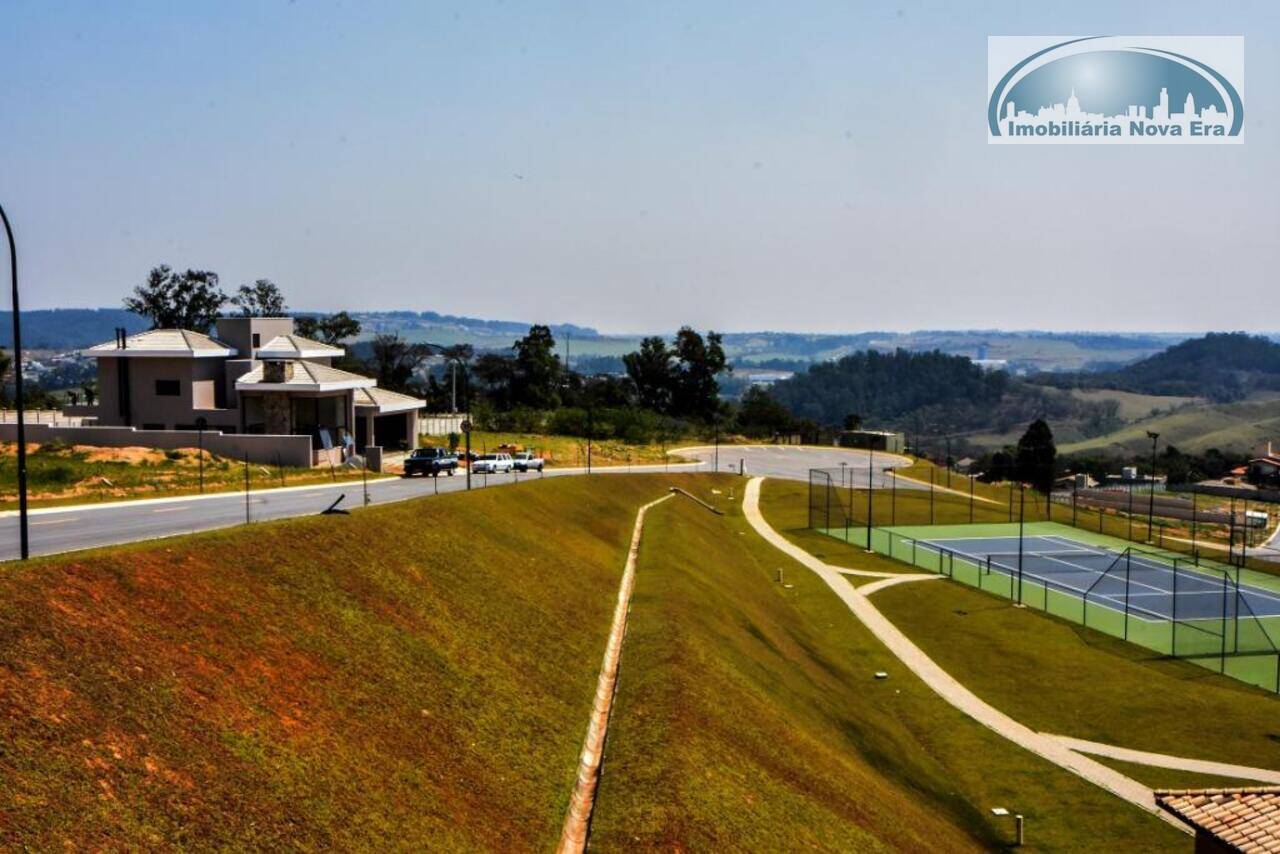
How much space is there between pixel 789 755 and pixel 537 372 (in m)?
111

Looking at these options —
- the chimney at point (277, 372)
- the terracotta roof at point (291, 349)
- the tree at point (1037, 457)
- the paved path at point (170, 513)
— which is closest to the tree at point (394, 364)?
the terracotta roof at point (291, 349)

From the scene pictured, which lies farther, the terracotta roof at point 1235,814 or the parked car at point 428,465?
the parked car at point 428,465

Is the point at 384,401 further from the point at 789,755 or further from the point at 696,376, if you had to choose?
the point at 696,376

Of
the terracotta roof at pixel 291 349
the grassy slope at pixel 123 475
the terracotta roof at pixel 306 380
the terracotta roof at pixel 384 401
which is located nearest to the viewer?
the grassy slope at pixel 123 475

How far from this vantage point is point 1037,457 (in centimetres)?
12850

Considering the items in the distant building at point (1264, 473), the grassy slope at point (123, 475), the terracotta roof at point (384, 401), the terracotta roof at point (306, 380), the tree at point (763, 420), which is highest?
the terracotta roof at point (306, 380)

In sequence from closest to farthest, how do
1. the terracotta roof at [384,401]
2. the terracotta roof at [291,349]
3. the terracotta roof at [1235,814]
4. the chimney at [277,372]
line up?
the terracotta roof at [1235,814]
the chimney at [277,372]
the terracotta roof at [291,349]
the terracotta roof at [384,401]

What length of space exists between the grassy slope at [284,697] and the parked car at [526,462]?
3967cm

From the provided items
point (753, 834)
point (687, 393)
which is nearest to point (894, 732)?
point (753, 834)

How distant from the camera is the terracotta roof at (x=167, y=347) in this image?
61959 millimetres

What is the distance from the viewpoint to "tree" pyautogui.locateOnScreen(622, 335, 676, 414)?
139000 millimetres

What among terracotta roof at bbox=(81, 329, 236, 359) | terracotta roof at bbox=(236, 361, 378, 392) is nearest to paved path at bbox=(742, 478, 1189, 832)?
terracotta roof at bbox=(236, 361, 378, 392)

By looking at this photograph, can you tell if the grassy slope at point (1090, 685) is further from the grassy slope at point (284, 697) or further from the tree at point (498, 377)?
the tree at point (498, 377)

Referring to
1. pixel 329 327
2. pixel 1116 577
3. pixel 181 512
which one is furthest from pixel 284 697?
pixel 329 327
